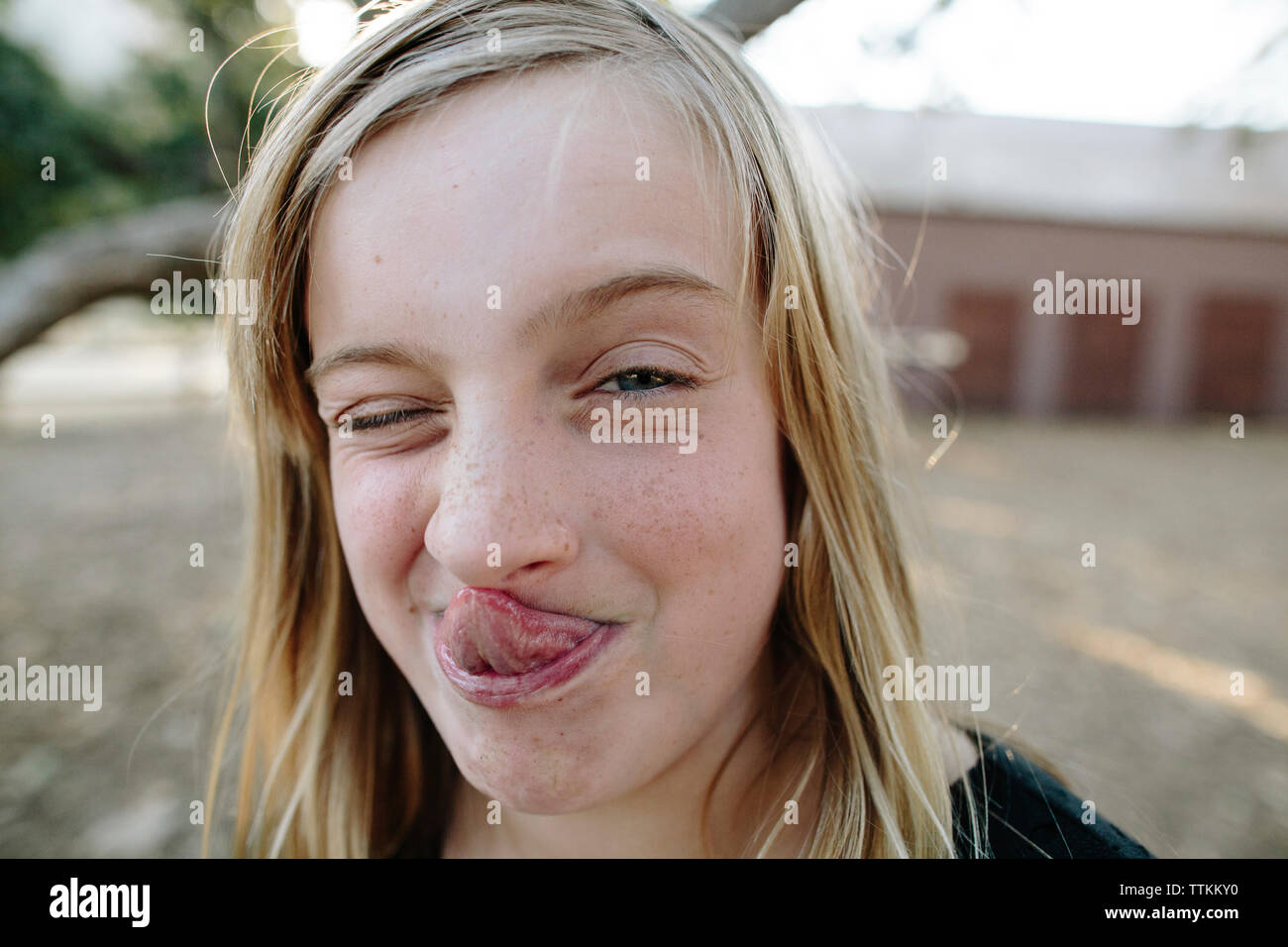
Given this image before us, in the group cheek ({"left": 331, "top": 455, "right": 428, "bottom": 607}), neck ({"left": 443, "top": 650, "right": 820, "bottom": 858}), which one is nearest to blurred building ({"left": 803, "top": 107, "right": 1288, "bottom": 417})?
neck ({"left": 443, "top": 650, "right": 820, "bottom": 858})

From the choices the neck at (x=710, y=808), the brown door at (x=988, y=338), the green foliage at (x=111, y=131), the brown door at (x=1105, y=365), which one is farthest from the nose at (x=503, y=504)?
the brown door at (x=1105, y=365)

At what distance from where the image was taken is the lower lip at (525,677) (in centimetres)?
97

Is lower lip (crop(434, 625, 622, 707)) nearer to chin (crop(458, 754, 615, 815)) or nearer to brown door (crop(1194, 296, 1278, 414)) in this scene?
chin (crop(458, 754, 615, 815))

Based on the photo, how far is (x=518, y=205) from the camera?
0.92 m

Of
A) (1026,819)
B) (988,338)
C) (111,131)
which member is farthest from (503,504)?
(988,338)

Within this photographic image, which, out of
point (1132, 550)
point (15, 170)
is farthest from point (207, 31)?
point (1132, 550)

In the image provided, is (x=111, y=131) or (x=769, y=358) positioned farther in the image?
(x=111, y=131)

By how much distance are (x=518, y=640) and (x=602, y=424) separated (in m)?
0.27

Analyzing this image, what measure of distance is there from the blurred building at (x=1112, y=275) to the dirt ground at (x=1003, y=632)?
524cm

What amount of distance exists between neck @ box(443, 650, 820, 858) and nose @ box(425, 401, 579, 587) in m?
0.40

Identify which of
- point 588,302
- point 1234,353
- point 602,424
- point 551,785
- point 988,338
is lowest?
point 551,785

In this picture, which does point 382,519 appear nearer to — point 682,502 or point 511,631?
point 511,631
